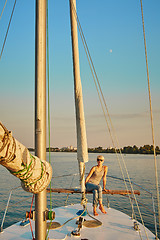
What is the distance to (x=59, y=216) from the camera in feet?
20.7

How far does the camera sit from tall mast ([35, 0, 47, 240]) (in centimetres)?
340

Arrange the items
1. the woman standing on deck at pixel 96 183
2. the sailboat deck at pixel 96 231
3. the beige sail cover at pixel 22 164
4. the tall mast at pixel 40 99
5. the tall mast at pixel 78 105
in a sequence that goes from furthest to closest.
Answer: the woman standing on deck at pixel 96 183
the tall mast at pixel 78 105
the sailboat deck at pixel 96 231
the tall mast at pixel 40 99
the beige sail cover at pixel 22 164

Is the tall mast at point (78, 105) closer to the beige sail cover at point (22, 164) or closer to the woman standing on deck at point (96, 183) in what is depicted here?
the woman standing on deck at point (96, 183)

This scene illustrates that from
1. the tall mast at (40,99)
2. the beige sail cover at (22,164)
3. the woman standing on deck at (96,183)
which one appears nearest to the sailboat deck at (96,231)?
the woman standing on deck at (96,183)

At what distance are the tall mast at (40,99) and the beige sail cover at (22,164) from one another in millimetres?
932

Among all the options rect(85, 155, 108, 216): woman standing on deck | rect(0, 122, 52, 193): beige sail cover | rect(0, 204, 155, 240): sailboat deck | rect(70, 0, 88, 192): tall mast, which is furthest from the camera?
rect(85, 155, 108, 216): woman standing on deck

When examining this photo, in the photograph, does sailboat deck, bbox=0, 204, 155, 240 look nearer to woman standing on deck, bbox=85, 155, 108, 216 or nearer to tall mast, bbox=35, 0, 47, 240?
woman standing on deck, bbox=85, 155, 108, 216

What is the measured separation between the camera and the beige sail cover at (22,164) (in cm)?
173

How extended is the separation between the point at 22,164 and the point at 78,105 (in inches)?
149

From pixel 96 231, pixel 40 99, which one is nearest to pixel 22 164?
pixel 40 99

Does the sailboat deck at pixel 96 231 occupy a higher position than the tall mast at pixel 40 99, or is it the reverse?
the tall mast at pixel 40 99

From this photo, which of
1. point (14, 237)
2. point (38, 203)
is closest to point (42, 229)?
point (38, 203)

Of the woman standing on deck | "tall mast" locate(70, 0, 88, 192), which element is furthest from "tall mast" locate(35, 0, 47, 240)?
the woman standing on deck

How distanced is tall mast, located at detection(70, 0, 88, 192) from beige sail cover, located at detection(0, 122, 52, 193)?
109 inches
